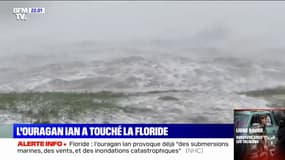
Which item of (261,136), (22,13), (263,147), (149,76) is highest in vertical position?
(22,13)

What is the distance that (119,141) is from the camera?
570 cm

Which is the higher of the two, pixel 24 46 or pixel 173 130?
pixel 24 46

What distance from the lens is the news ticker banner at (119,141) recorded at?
555 centimetres

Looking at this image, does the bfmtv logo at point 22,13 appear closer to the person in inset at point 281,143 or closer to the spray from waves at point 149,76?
the spray from waves at point 149,76

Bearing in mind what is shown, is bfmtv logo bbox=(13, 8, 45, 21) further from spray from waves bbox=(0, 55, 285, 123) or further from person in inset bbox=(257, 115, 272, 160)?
person in inset bbox=(257, 115, 272, 160)

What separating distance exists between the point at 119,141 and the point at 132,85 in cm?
68

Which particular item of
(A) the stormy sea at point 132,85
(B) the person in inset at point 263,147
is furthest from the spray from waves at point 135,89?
(B) the person in inset at point 263,147

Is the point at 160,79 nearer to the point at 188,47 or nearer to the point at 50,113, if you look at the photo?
the point at 188,47

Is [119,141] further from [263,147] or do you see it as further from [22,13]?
[22,13]

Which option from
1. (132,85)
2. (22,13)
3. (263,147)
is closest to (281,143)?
(263,147)

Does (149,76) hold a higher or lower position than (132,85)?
higher

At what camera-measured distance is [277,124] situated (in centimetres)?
535

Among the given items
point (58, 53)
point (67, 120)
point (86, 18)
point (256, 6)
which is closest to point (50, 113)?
point (67, 120)

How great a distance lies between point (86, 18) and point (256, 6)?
2006 mm
